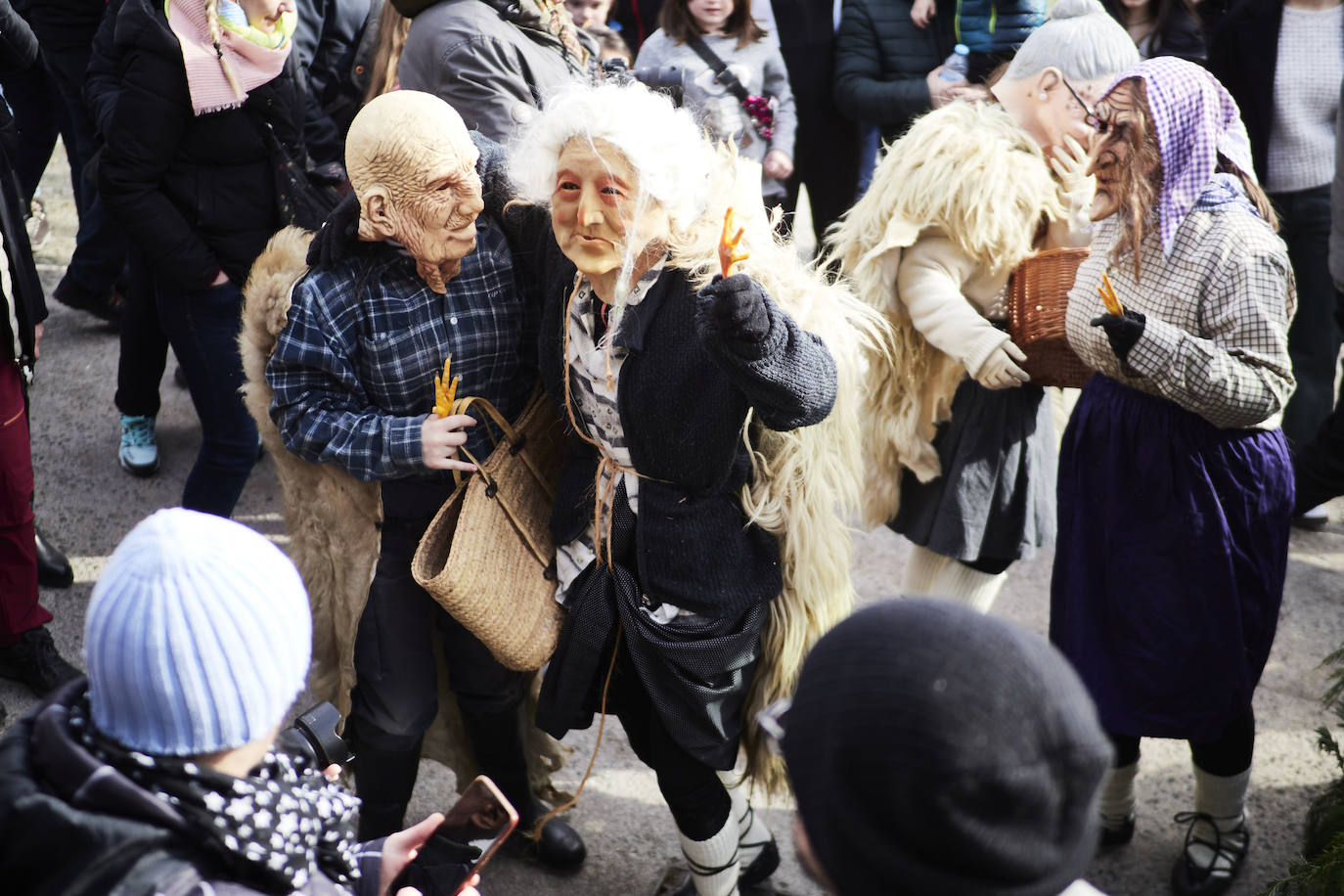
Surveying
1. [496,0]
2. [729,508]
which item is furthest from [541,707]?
[496,0]

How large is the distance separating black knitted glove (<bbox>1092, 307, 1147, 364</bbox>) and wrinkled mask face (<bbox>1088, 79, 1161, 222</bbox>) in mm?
238

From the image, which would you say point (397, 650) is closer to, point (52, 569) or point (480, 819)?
point (480, 819)

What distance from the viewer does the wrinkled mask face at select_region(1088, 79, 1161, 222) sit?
2371 mm

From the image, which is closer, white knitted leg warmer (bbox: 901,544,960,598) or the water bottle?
white knitted leg warmer (bbox: 901,544,960,598)

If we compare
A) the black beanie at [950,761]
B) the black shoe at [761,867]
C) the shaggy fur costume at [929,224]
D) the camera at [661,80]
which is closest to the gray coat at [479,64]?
the camera at [661,80]

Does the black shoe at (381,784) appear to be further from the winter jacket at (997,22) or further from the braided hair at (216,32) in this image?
the winter jacket at (997,22)

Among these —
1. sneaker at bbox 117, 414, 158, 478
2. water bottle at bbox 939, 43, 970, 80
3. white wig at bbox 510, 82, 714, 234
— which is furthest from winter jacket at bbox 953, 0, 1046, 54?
sneaker at bbox 117, 414, 158, 478

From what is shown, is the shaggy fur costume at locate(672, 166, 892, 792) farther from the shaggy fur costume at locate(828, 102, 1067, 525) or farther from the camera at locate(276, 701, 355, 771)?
the camera at locate(276, 701, 355, 771)

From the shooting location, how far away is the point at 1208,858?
278cm

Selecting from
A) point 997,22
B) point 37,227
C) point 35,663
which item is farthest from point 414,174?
point 37,227

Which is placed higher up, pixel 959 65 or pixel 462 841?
pixel 959 65

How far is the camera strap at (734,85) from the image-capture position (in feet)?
14.5

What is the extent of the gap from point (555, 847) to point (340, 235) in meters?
1.61

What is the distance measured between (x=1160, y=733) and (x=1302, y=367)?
2.39m
